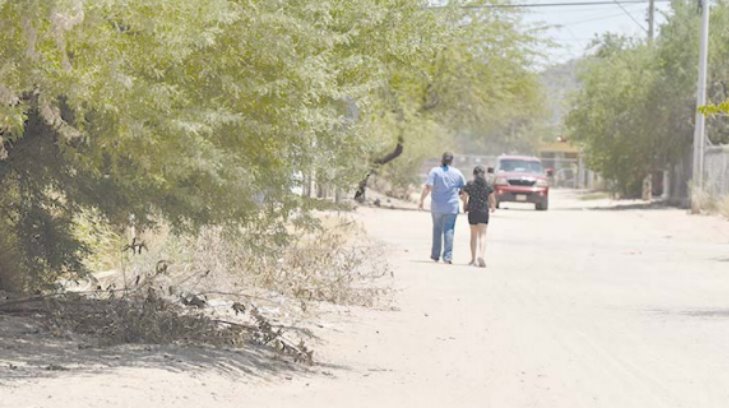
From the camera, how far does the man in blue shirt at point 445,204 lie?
22.9 m

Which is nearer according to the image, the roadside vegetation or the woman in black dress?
the roadside vegetation

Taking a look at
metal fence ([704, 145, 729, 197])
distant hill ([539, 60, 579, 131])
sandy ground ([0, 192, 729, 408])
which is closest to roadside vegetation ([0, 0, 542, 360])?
sandy ground ([0, 192, 729, 408])

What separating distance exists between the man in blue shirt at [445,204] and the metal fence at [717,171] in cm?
2165

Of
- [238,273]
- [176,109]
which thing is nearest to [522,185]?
[238,273]

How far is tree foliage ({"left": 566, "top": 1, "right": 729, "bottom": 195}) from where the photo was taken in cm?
4844

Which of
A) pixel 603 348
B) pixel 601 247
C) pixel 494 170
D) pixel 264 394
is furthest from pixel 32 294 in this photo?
pixel 494 170

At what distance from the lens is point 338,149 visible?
12023mm

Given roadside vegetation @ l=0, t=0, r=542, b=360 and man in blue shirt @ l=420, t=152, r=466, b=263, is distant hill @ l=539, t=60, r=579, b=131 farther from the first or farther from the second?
roadside vegetation @ l=0, t=0, r=542, b=360

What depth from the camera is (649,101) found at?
2014 inches

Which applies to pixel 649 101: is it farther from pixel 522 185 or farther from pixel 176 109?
pixel 176 109

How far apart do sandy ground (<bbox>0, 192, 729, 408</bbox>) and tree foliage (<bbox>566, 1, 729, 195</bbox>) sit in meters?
26.1

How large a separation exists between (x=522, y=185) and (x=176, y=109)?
42770 millimetres

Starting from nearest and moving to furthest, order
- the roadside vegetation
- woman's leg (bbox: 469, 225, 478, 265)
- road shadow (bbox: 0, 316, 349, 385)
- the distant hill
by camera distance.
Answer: the roadside vegetation < road shadow (bbox: 0, 316, 349, 385) < woman's leg (bbox: 469, 225, 478, 265) < the distant hill

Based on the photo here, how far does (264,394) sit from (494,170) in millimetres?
45907
